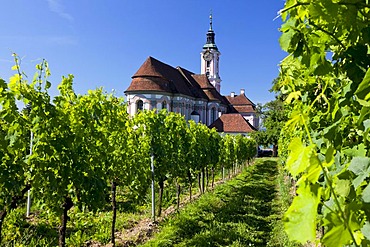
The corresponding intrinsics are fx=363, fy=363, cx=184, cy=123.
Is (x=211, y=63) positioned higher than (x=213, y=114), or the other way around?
(x=211, y=63)

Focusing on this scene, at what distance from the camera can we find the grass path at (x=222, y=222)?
25.2 feet

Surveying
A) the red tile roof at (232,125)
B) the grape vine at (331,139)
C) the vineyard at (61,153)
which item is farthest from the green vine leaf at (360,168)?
the red tile roof at (232,125)

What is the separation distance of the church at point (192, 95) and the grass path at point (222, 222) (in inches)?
→ 985

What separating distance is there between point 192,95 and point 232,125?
6967 mm

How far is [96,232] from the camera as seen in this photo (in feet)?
26.1

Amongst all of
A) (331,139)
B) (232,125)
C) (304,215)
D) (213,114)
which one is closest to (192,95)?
(213,114)

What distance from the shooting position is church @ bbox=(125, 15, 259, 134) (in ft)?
137

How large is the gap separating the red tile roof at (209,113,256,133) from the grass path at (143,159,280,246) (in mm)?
35060

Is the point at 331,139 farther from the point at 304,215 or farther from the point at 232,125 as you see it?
the point at 232,125

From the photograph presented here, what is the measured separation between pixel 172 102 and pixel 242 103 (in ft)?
73.3

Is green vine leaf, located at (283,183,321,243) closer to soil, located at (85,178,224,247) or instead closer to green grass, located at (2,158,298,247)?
green grass, located at (2,158,298,247)

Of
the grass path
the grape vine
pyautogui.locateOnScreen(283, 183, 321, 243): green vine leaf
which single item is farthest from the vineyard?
pyautogui.locateOnScreen(283, 183, 321, 243): green vine leaf

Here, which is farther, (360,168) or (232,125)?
(232,125)

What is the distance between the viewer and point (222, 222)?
30.6ft
